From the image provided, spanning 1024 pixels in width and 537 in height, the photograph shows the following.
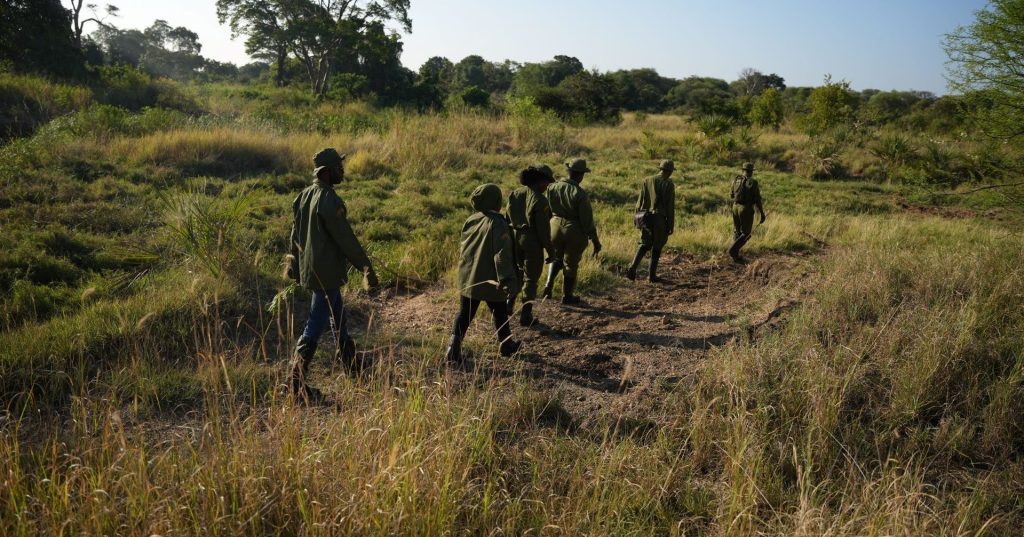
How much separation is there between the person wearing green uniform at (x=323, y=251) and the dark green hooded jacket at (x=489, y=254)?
85 centimetres

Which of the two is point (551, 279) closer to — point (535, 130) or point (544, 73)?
point (535, 130)

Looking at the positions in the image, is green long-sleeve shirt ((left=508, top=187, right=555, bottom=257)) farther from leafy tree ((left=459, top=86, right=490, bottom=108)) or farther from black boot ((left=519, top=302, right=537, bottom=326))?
leafy tree ((left=459, top=86, right=490, bottom=108))

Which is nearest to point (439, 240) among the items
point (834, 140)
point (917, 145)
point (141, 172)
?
point (141, 172)

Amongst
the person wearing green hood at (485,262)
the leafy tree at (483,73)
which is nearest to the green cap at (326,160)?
the person wearing green hood at (485,262)

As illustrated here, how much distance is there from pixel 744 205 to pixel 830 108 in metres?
18.0

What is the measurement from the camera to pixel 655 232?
8.38 metres

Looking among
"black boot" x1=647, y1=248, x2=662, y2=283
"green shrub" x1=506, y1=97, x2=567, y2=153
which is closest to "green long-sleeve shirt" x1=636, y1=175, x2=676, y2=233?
"black boot" x1=647, y1=248, x2=662, y2=283

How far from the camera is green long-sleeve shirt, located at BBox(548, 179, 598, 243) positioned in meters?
6.94

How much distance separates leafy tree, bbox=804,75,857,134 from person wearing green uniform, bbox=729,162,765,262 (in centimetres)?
1562

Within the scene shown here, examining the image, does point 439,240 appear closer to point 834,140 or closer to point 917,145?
point 834,140

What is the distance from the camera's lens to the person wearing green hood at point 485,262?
5109 mm

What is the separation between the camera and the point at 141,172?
11078 mm

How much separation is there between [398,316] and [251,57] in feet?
125

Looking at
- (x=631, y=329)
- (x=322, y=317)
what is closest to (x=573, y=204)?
(x=631, y=329)
